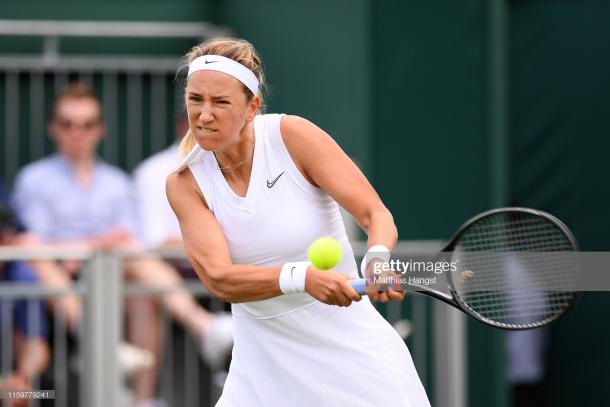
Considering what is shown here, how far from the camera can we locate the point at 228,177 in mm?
4105

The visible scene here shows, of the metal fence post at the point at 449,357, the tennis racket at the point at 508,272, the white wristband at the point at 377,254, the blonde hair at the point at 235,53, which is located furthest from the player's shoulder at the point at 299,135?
the metal fence post at the point at 449,357

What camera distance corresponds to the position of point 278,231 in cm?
404

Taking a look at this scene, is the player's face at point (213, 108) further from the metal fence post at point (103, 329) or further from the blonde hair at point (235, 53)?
the metal fence post at point (103, 329)

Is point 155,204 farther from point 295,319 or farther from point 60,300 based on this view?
point 295,319

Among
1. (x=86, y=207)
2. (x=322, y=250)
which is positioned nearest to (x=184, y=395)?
(x=86, y=207)

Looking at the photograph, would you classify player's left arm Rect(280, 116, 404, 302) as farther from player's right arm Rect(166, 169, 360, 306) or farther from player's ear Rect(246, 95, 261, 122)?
player's right arm Rect(166, 169, 360, 306)

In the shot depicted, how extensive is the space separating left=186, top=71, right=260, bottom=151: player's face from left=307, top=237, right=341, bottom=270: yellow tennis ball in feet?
1.54

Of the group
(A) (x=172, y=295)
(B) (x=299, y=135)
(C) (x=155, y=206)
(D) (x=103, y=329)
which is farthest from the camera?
(C) (x=155, y=206)

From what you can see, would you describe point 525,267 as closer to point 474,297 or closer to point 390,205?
point 474,297

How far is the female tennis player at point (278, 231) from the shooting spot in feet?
12.9

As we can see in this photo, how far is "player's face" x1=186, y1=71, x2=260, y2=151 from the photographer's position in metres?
3.84

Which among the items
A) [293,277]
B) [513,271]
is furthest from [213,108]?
[513,271]

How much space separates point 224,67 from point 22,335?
8.72 ft

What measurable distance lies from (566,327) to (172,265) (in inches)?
92.3
